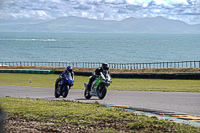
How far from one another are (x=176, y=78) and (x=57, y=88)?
70.0 feet

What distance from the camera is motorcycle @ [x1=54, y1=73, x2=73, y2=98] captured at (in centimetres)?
1742

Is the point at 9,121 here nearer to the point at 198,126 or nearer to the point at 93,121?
the point at 93,121

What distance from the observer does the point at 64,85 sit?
708 inches

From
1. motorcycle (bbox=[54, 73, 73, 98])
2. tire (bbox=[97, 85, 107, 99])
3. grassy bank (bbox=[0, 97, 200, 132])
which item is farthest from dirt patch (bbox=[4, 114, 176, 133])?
motorcycle (bbox=[54, 73, 73, 98])

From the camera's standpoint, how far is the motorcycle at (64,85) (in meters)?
17.4

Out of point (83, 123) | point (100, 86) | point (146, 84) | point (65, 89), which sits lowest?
point (146, 84)

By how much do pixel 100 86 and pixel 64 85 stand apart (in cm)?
253

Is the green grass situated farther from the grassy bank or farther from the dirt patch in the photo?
the dirt patch

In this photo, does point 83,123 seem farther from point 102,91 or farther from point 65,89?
point 65,89

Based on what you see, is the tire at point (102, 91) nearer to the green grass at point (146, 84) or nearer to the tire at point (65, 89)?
the tire at point (65, 89)

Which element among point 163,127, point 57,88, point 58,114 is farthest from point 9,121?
point 57,88

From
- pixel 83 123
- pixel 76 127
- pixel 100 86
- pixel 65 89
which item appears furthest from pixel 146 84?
pixel 76 127

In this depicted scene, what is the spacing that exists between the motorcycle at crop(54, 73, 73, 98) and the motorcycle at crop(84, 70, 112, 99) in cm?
105

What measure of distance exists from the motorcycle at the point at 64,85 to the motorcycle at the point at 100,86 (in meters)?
1.05
